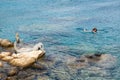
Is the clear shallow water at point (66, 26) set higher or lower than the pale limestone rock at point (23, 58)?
higher

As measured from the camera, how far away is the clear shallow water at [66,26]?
101 ft

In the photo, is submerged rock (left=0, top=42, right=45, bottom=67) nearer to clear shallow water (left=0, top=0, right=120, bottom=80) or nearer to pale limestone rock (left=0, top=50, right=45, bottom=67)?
pale limestone rock (left=0, top=50, right=45, bottom=67)

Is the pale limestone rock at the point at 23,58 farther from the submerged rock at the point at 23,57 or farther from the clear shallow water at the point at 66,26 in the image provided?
the clear shallow water at the point at 66,26

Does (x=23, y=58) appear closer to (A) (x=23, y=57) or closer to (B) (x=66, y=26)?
(A) (x=23, y=57)

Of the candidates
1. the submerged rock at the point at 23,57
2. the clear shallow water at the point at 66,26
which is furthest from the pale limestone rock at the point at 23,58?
the clear shallow water at the point at 66,26

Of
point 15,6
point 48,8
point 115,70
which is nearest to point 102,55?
point 115,70

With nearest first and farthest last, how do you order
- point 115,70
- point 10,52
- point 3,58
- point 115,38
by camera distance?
1. point 115,70
2. point 3,58
3. point 10,52
4. point 115,38

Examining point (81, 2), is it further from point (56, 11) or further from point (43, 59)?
point (43, 59)

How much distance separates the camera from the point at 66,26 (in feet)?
139

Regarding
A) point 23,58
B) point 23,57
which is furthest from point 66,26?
point 23,58

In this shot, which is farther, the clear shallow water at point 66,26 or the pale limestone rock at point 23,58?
the clear shallow water at point 66,26

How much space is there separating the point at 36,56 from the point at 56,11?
Result: 26391mm

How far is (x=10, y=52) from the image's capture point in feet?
98.8

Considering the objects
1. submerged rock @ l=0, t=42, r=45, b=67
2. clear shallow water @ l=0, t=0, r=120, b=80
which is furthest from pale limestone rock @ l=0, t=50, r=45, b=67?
clear shallow water @ l=0, t=0, r=120, b=80
